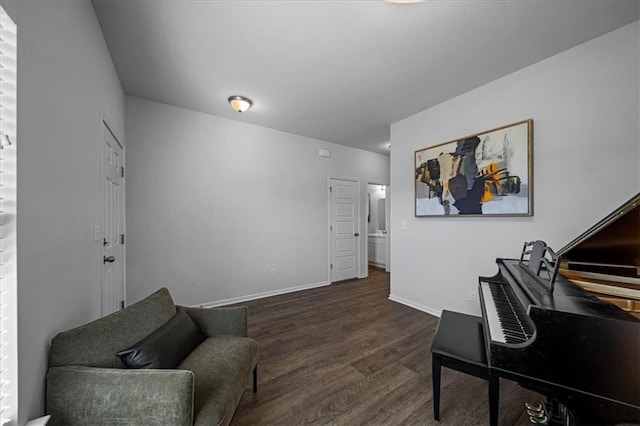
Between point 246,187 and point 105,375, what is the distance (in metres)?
2.86

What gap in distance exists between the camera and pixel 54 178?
3.67ft

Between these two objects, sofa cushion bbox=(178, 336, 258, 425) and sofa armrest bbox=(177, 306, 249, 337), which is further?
sofa armrest bbox=(177, 306, 249, 337)

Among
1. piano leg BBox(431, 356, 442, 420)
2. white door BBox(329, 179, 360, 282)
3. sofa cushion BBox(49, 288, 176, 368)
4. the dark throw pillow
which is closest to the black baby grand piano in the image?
piano leg BBox(431, 356, 442, 420)

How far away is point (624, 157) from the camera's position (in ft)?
5.79

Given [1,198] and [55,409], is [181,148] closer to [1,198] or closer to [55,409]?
[1,198]

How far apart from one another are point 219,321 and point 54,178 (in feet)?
3.94

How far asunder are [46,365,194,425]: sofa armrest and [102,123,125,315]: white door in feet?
3.85

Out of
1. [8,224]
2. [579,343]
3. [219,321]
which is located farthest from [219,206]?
[579,343]

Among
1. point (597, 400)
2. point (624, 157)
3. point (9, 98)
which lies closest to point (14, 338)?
point (9, 98)

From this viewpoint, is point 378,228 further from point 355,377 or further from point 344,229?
point 355,377

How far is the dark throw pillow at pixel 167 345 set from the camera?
1151 mm

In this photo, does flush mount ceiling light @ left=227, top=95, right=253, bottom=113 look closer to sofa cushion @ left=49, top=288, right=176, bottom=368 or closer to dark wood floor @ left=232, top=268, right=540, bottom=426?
sofa cushion @ left=49, top=288, right=176, bottom=368

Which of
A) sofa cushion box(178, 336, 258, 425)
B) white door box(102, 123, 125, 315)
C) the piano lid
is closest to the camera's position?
sofa cushion box(178, 336, 258, 425)

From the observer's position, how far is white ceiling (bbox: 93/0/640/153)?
1623 mm
